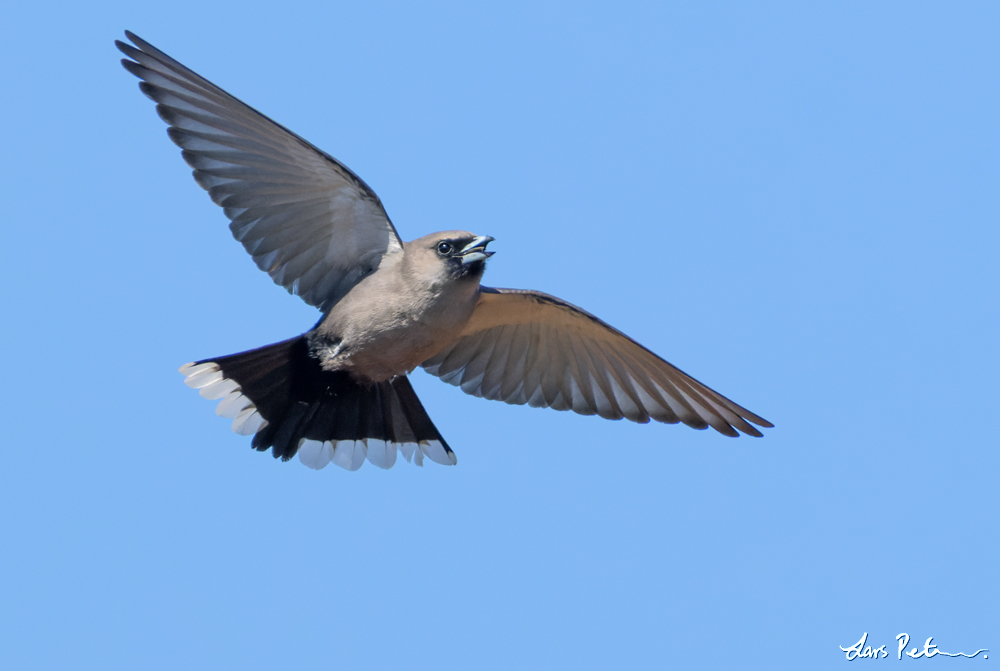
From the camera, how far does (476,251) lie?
7148 millimetres

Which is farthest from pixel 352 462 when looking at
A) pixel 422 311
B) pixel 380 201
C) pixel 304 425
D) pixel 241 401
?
pixel 380 201

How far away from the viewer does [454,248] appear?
7145 mm

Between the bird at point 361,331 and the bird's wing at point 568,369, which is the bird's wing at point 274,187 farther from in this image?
the bird's wing at point 568,369

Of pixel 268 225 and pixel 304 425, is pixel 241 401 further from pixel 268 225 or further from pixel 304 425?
pixel 268 225

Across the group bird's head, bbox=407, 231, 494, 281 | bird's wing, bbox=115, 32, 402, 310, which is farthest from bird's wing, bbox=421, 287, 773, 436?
bird's wing, bbox=115, 32, 402, 310

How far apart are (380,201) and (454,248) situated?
0.66m

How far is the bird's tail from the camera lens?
301 inches

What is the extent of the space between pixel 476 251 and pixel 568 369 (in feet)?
5.58

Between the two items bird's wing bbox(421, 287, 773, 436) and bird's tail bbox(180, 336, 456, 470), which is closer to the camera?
bird's tail bbox(180, 336, 456, 470)

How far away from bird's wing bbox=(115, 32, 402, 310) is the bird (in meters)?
0.01

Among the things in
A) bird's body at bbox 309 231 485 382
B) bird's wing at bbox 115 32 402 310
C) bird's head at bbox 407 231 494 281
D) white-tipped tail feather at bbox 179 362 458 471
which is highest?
bird's wing at bbox 115 32 402 310

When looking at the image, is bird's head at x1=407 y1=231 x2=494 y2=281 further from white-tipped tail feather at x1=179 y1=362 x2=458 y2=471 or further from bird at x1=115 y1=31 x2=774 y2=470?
white-tipped tail feather at x1=179 y1=362 x2=458 y2=471

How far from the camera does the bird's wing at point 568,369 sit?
791cm

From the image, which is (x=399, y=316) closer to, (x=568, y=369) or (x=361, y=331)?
(x=361, y=331)
